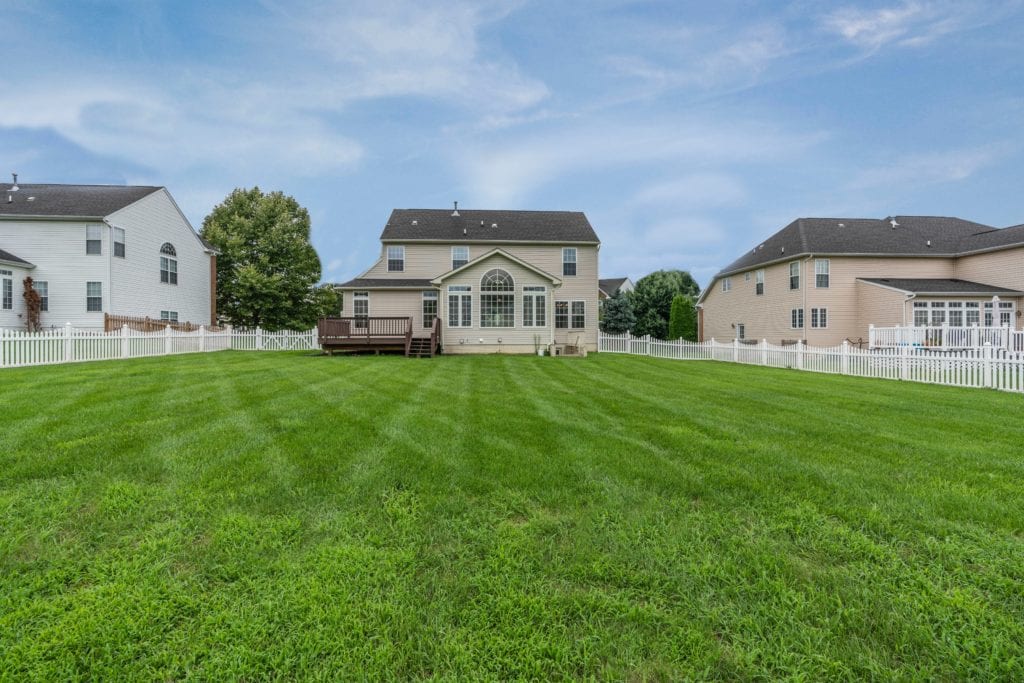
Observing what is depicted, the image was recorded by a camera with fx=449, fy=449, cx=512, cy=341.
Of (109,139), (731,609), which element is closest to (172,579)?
(731,609)

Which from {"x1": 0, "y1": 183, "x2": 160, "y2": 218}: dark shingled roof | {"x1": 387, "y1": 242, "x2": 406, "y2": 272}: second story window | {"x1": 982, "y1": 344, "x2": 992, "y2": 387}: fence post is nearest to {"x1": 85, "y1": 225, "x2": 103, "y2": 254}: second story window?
{"x1": 0, "y1": 183, "x2": 160, "y2": 218}: dark shingled roof

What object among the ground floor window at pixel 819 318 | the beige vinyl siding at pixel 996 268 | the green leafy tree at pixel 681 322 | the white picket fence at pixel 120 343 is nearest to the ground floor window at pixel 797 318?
the ground floor window at pixel 819 318

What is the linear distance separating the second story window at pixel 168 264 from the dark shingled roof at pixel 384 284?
9.31 metres

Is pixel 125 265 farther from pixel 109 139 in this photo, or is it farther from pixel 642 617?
pixel 642 617

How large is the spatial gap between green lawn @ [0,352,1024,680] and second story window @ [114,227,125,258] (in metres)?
20.3

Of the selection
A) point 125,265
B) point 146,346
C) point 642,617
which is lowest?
point 642,617

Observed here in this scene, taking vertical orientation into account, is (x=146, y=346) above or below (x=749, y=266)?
below

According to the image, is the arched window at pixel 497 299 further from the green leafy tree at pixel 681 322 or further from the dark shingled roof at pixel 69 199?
the dark shingled roof at pixel 69 199

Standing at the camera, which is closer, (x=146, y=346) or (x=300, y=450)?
(x=300, y=450)

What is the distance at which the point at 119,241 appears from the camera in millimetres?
20969

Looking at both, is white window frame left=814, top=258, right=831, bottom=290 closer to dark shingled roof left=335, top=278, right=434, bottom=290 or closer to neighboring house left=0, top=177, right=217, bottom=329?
dark shingled roof left=335, top=278, right=434, bottom=290

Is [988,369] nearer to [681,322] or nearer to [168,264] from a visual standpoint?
[681,322]

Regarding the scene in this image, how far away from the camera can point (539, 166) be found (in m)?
24.1

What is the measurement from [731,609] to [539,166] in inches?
962
